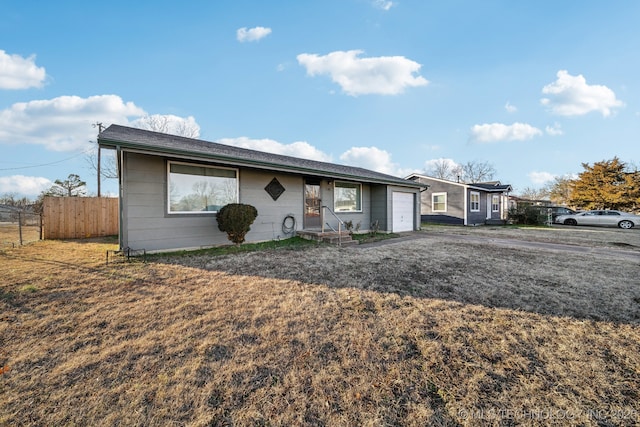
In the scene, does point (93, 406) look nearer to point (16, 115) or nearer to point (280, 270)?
point (280, 270)

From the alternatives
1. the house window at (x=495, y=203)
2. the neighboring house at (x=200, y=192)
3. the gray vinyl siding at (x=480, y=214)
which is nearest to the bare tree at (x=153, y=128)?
the neighboring house at (x=200, y=192)

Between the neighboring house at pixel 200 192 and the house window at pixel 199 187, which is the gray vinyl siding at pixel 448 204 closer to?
the neighboring house at pixel 200 192

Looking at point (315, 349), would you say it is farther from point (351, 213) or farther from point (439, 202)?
point (439, 202)

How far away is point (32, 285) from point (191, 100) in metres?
12.8

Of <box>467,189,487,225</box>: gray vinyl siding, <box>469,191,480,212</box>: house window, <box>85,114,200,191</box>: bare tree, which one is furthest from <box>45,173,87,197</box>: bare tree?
<box>469,191,480,212</box>: house window

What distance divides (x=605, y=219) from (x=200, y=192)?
24.8 m

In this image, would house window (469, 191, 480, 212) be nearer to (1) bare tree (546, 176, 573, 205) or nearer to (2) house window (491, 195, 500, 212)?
(2) house window (491, 195, 500, 212)

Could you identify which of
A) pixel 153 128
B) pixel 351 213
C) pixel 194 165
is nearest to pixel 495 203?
pixel 351 213

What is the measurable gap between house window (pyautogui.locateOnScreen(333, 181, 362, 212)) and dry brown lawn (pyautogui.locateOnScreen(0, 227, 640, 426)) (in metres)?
5.86

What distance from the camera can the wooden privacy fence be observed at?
9.40m

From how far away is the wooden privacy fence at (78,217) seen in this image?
9.40m

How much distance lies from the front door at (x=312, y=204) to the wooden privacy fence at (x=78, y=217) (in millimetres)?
8377

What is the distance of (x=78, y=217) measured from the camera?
9.95 metres

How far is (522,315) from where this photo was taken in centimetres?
301
